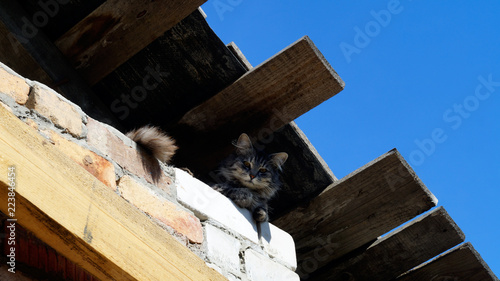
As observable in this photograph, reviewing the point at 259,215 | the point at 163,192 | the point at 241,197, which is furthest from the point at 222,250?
the point at 241,197

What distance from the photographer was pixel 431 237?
328cm

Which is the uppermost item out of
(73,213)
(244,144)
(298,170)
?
(244,144)

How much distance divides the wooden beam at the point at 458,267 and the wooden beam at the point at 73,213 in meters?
2.05

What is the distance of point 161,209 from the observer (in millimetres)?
2182

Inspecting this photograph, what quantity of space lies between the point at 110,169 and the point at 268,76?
3.38ft

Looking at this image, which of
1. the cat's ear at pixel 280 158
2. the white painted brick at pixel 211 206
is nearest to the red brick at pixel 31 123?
the white painted brick at pixel 211 206

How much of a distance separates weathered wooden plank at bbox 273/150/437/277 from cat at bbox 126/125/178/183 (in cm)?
120

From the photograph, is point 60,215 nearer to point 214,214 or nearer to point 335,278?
point 214,214

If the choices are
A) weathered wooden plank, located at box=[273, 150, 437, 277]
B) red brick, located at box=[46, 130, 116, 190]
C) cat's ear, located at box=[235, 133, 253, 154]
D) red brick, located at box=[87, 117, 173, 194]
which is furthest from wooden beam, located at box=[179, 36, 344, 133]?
red brick, located at box=[46, 130, 116, 190]

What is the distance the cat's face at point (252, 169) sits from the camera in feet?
12.1

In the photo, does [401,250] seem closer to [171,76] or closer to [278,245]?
[278,245]

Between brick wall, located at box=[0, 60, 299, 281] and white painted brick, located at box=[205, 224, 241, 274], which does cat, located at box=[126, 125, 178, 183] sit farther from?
white painted brick, located at box=[205, 224, 241, 274]

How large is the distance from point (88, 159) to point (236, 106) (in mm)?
1090

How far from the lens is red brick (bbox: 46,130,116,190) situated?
190 centimetres
